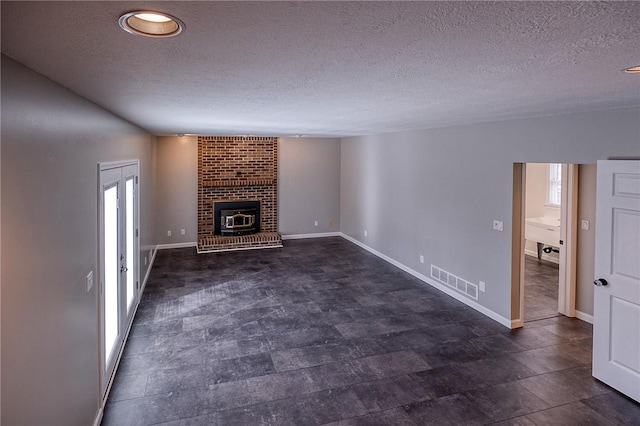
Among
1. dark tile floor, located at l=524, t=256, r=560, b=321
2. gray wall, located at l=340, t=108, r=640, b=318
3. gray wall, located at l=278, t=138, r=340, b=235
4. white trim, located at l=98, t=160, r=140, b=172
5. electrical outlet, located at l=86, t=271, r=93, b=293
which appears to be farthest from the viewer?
gray wall, located at l=278, t=138, r=340, b=235

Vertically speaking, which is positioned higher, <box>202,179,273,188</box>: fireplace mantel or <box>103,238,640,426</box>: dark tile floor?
<box>202,179,273,188</box>: fireplace mantel

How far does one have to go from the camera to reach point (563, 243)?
502 cm

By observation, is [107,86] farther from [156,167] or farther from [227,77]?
[156,167]

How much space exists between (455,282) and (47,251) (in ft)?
16.0

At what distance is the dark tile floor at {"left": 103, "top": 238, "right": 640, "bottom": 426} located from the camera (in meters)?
3.04

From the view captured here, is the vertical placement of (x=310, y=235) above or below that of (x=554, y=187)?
below

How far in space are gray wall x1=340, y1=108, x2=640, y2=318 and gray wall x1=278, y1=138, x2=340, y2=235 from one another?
167 cm

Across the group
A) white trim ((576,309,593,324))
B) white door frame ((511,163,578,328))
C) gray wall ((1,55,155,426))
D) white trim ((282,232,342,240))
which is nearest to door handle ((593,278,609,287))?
white door frame ((511,163,578,328))

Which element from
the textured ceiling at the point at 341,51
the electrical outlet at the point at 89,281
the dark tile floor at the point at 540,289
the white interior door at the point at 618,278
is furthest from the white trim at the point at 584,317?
the electrical outlet at the point at 89,281

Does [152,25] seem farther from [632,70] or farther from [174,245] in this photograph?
[174,245]

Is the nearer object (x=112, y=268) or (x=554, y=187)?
(x=112, y=268)

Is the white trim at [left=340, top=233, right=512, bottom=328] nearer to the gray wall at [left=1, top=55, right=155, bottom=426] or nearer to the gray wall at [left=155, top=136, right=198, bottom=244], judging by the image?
the gray wall at [left=155, top=136, right=198, bottom=244]

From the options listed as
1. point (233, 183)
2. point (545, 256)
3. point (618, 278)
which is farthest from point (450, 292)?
point (233, 183)

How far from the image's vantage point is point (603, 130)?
3.44 m
